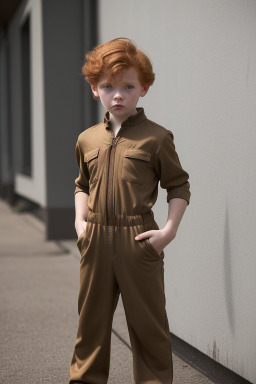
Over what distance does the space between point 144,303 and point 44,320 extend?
1.92 meters

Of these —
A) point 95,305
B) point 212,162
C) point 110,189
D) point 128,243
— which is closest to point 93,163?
point 110,189

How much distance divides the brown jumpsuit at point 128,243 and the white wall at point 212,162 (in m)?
0.38

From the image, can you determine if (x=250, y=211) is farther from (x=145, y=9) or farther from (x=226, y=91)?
(x=145, y=9)

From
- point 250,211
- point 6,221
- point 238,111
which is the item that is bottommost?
point 6,221

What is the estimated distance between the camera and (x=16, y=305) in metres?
4.63

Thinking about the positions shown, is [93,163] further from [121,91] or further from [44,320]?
[44,320]

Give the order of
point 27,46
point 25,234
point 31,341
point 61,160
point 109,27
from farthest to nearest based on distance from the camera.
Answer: point 27,46, point 25,234, point 61,160, point 109,27, point 31,341

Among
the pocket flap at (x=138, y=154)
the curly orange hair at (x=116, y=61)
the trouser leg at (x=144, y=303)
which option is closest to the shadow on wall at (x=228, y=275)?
the trouser leg at (x=144, y=303)

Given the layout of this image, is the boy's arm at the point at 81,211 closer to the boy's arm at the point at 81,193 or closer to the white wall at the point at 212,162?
the boy's arm at the point at 81,193

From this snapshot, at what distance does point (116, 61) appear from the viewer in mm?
2381

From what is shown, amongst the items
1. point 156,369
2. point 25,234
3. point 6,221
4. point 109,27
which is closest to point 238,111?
point 156,369

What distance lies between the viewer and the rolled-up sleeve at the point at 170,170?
2.44 meters

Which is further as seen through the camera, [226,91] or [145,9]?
[145,9]

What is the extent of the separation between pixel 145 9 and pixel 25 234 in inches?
192
